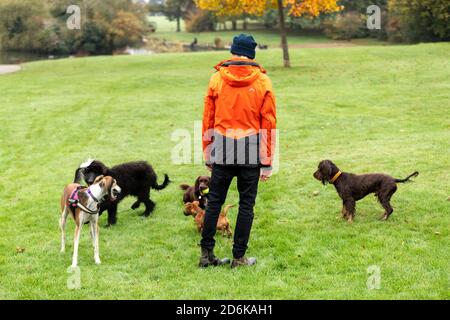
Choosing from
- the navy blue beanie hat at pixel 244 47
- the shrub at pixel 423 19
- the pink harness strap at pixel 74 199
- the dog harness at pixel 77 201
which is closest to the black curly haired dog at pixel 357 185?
the navy blue beanie hat at pixel 244 47

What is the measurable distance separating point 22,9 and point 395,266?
5363 centimetres

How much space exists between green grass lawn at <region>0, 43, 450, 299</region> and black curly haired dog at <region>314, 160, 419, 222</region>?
314mm

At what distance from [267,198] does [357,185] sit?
2189mm

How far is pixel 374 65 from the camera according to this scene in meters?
32.5

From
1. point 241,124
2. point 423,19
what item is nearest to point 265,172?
point 241,124

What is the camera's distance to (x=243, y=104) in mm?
6688

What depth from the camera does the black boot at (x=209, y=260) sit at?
7422mm

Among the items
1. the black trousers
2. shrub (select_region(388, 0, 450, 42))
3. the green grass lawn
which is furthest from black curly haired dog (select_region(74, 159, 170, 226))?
shrub (select_region(388, 0, 450, 42))

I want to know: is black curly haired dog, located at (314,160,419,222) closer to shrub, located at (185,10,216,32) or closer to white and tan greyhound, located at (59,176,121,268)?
white and tan greyhound, located at (59,176,121,268)

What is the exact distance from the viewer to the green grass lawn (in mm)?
6945

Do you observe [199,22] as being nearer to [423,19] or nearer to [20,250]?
[423,19]

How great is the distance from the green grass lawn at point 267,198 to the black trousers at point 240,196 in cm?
45
